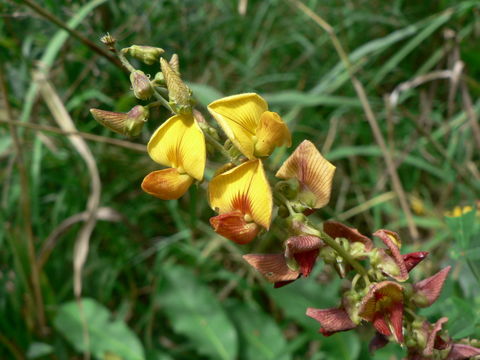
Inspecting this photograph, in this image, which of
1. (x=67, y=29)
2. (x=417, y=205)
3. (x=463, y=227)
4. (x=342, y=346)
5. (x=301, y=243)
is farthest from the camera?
(x=417, y=205)

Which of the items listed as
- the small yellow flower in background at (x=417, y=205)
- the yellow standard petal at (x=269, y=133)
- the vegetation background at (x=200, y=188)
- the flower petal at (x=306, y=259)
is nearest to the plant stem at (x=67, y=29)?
the vegetation background at (x=200, y=188)

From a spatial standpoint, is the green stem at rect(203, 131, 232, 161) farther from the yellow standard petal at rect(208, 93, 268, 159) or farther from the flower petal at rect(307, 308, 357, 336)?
the flower petal at rect(307, 308, 357, 336)

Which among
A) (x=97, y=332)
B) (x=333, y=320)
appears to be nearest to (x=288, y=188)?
(x=333, y=320)

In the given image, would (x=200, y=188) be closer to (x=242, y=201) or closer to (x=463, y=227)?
(x=463, y=227)

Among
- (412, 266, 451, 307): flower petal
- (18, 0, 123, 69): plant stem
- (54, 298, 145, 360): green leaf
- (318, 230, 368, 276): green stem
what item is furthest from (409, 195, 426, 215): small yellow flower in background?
(318, 230, 368, 276): green stem

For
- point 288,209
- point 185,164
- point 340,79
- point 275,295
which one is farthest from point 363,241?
point 340,79

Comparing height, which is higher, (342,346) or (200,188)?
(200,188)

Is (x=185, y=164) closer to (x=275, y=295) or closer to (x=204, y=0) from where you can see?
(x=275, y=295)
